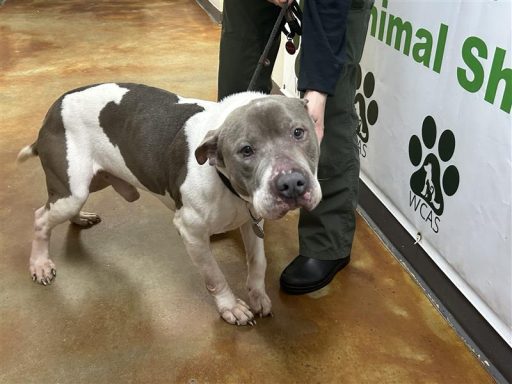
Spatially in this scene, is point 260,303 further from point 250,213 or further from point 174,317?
point 250,213

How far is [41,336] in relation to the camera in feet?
6.77

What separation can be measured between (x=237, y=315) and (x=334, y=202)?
614 millimetres

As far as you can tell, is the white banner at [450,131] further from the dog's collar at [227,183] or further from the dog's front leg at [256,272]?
the dog's collar at [227,183]

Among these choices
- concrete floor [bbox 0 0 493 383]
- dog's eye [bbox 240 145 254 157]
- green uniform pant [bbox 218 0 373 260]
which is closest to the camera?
dog's eye [bbox 240 145 254 157]

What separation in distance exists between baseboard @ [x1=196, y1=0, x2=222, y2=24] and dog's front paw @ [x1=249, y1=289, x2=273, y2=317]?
16.6ft

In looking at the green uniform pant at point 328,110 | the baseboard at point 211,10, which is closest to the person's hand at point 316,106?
the green uniform pant at point 328,110

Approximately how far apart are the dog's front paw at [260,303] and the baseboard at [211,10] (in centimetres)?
506

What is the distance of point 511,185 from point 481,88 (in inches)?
13.9

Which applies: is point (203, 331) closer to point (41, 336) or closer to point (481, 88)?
point (41, 336)

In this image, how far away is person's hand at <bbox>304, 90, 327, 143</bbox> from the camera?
1772mm

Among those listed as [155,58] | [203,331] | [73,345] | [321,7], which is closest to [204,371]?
[203,331]

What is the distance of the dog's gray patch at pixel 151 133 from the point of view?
1.95 metres

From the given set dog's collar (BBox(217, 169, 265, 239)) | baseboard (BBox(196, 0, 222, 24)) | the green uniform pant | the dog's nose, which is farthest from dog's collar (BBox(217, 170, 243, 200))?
baseboard (BBox(196, 0, 222, 24))

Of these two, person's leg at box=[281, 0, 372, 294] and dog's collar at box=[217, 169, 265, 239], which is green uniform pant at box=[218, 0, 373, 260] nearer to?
person's leg at box=[281, 0, 372, 294]
